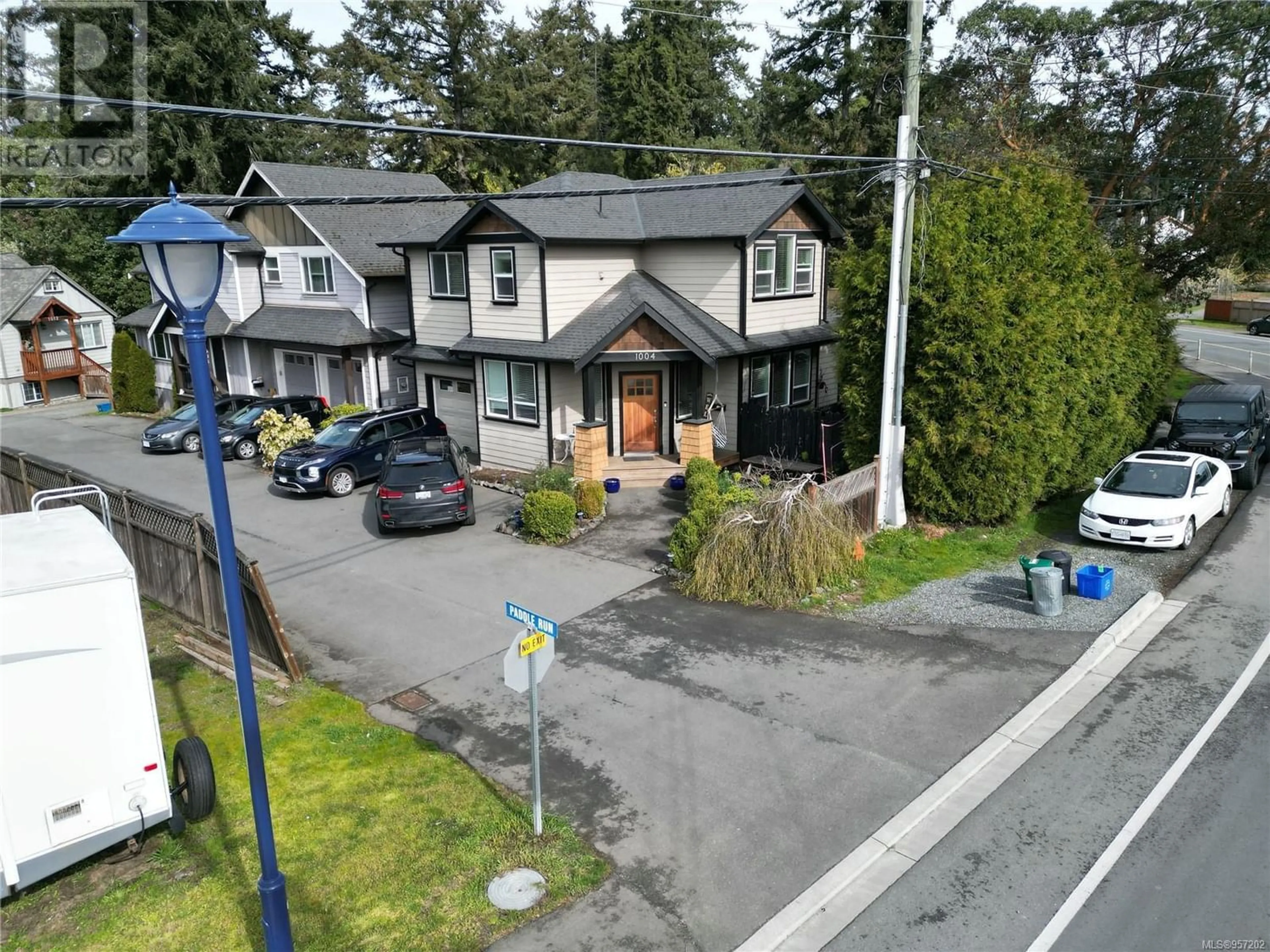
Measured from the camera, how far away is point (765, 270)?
22109mm

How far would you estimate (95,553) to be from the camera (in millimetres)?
7176

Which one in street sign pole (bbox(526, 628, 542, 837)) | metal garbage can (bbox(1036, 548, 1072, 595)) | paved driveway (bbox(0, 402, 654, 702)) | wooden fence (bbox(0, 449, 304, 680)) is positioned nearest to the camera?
street sign pole (bbox(526, 628, 542, 837))

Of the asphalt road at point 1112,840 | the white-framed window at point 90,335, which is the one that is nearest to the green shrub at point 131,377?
the white-framed window at point 90,335

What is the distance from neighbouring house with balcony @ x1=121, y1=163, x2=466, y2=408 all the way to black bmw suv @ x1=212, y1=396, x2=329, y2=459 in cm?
206

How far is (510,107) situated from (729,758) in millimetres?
43734

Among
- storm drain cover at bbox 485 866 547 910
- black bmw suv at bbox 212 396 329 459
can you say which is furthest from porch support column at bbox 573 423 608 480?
storm drain cover at bbox 485 866 547 910

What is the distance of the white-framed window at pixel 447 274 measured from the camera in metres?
23.2

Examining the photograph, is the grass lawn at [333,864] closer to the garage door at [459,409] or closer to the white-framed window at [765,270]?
the garage door at [459,409]

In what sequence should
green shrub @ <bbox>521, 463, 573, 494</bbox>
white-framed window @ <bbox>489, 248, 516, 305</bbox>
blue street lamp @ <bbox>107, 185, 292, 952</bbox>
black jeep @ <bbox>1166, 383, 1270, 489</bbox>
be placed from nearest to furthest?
blue street lamp @ <bbox>107, 185, 292, 952</bbox>
green shrub @ <bbox>521, 463, 573, 494</bbox>
black jeep @ <bbox>1166, 383, 1270, 489</bbox>
white-framed window @ <bbox>489, 248, 516, 305</bbox>

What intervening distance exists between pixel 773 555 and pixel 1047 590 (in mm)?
4058

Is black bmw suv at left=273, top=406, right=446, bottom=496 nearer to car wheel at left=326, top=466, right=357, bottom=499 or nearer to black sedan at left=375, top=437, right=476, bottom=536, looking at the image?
car wheel at left=326, top=466, right=357, bottom=499

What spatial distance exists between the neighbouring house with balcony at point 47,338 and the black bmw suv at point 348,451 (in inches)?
821

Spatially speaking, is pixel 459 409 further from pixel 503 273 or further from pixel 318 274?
pixel 318 274

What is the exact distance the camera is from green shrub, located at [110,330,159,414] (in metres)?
33.0
